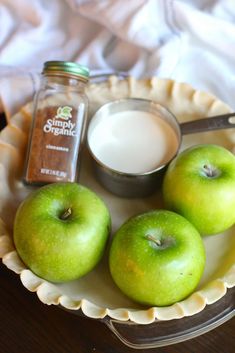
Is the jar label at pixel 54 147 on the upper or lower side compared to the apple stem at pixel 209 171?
lower

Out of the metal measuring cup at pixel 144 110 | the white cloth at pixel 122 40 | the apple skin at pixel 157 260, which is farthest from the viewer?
the white cloth at pixel 122 40

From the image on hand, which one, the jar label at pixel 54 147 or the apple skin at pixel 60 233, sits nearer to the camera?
the apple skin at pixel 60 233

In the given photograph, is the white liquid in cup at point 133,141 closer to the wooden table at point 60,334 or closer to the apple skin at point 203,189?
the apple skin at point 203,189

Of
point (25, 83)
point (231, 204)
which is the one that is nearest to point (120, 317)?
point (231, 204)

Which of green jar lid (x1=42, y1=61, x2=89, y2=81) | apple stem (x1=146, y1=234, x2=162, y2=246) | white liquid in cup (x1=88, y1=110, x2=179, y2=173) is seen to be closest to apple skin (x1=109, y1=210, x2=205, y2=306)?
apple stem (x1=146, y1=234, x2=162, y2=246)

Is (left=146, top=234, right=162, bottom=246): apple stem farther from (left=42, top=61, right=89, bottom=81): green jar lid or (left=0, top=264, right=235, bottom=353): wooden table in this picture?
(left=42, top=61, right=89, bottom=81): green jar lid

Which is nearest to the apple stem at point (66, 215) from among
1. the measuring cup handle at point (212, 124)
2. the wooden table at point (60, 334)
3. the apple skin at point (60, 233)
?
the apple skin at point (60, 233)

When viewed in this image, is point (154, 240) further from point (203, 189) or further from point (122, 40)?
point (122, 40)

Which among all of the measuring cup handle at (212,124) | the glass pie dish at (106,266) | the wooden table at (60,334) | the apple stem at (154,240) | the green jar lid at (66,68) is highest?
the green jar lid at (66,68)
